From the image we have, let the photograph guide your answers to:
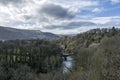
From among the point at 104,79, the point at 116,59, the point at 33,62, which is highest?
the point at 116,59

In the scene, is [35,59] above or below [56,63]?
above

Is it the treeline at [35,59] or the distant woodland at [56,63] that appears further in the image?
the treeline at [35,59]

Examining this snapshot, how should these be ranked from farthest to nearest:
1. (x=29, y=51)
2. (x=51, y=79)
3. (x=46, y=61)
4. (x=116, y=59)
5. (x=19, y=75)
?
(x=29, y=51)
(x=46, y=61)
(x=19, y=75)
(x=51, y=79)
(x=116, y=59)

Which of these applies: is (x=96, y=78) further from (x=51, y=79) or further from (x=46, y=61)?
(x=46, y=61)

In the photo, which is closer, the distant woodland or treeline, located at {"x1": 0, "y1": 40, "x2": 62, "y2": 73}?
the distant woodland

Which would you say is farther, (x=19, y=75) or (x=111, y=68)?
(x=19, y=75)

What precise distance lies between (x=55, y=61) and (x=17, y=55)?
47.9ft

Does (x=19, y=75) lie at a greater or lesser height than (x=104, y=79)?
lesser

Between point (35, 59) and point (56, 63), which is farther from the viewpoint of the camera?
point (35, 59)

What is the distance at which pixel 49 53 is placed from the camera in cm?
8431

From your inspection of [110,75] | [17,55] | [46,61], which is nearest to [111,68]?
[110,75]

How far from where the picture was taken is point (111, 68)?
11.7 m

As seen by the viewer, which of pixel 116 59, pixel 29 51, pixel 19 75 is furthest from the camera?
pixel 29 51

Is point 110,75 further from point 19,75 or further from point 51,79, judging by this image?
point 19,75
